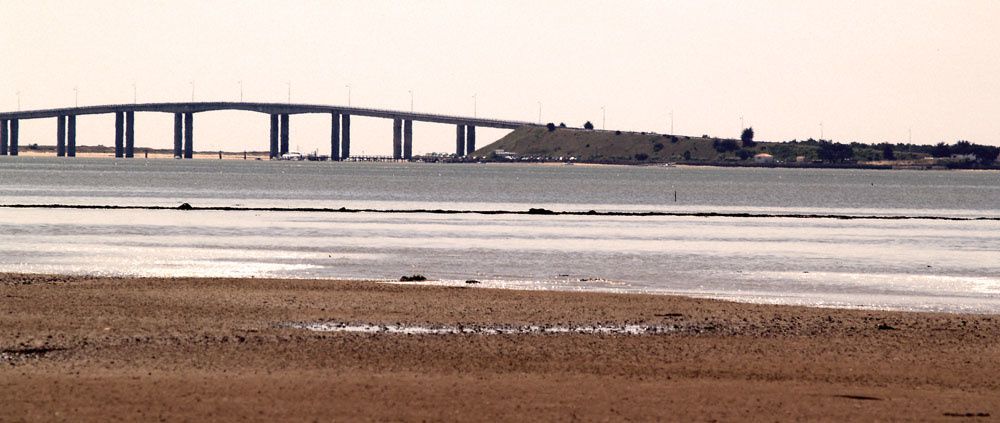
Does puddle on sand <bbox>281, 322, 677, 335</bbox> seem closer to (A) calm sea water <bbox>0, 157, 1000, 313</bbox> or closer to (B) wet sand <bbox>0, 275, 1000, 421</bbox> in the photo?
(B) wet sand <bbox>0, 275, 1000, 421</bbox>

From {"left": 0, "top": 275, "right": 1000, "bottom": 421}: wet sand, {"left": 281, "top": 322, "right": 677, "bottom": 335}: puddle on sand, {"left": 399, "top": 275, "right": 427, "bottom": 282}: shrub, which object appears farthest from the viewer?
{"left": 399, "top": 275, "right": 427, "bottom": 282}: shrub

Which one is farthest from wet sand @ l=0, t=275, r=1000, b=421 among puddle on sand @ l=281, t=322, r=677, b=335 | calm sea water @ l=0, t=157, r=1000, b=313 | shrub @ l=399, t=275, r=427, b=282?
calm sea water @ l=0, t=157, r=1000, b=313

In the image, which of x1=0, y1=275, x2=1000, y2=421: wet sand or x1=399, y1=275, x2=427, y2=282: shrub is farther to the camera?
x1=399, y1=275, x2=427, y2=282: shrub

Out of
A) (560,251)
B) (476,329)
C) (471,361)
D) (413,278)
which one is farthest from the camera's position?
(560,251)

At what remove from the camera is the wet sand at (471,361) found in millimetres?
15508

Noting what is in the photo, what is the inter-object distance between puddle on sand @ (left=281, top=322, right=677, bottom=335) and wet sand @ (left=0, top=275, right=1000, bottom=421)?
1.21ft

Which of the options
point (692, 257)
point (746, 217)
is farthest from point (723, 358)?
point (746, 217)

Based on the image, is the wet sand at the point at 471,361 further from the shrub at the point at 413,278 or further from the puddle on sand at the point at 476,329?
the shrub at the point at 413,278

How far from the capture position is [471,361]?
61.8 feet

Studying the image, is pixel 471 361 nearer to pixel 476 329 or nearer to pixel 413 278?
pixel 476 329

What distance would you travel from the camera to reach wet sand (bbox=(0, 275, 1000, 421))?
15.5 m

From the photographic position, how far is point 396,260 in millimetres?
39625

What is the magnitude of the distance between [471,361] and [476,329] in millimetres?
3332

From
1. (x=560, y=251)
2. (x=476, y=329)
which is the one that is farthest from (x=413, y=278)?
(x=560, y=251)
